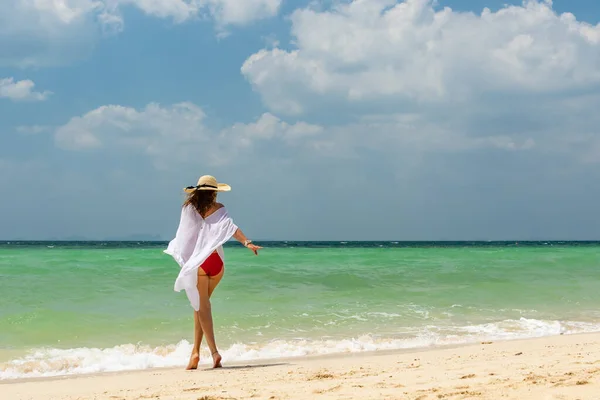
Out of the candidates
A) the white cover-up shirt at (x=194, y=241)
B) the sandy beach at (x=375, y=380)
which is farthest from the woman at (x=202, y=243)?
the sandy beach at (x=375, y=380)

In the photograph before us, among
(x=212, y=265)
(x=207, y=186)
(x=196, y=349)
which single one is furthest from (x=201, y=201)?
(x=196, y=349)

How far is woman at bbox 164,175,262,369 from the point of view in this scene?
5.79 metres

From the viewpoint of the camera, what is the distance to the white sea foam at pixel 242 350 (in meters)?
6.45

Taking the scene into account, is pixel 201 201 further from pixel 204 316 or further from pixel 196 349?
pixel 196 349

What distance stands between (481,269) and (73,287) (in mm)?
11736

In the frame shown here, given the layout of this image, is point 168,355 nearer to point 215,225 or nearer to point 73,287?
point 215,225

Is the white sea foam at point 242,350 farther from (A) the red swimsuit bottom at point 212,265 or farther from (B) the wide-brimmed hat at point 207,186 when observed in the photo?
(B) the wide-brimmed hat at point 207,186

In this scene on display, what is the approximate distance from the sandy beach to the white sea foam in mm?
534

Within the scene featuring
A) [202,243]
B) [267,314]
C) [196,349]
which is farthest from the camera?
[267,314]

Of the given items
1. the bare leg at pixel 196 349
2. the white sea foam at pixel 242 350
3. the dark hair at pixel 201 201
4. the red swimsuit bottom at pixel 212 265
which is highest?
the dark hair at pixel 201 201

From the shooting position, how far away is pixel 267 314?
32.3ft

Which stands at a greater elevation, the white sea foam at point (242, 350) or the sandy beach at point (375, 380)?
the sandy beach at point (375, 380)

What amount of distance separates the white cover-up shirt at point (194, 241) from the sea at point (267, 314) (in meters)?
1.32

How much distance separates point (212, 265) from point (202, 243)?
0.83 feet
